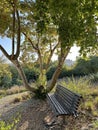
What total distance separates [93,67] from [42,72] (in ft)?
47.6

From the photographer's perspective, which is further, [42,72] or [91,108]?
[42,72]

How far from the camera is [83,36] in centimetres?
782

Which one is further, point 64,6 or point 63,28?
point 63,28

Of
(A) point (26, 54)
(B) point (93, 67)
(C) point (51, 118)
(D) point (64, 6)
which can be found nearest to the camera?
(D) point (64, 6)

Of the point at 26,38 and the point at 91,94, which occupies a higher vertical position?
the point at 26,38

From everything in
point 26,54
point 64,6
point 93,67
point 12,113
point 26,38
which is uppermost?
point 64,6

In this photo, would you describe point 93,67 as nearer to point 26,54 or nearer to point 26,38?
point 26,54

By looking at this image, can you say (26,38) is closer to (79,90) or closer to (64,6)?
(79,90)

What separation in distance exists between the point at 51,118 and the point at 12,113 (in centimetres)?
234

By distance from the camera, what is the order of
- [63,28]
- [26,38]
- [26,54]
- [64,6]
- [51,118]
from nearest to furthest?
[64,6] → [63,28] → [51,118] → [26,38] → [26,54]

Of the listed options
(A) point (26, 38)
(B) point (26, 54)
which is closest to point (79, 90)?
(A) point (26, 38)

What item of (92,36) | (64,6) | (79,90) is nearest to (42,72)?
(79,90)

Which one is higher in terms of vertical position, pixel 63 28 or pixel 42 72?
pixel 63 28

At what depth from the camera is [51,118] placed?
9.11m
